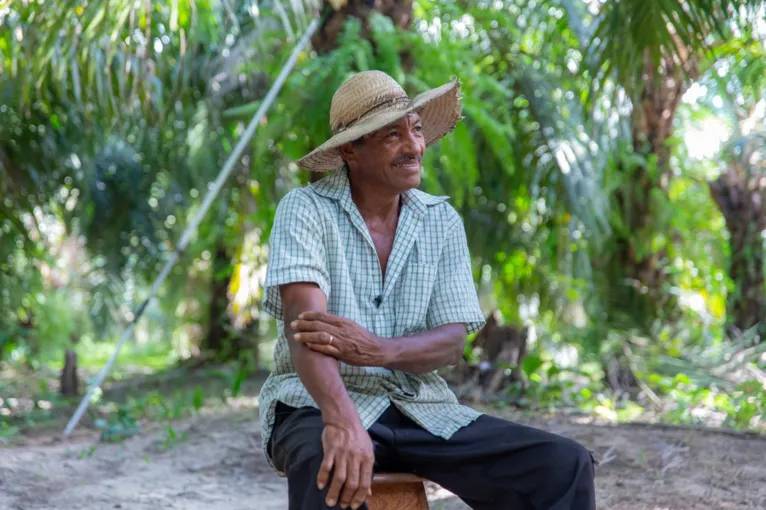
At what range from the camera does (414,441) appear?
7.80 feet

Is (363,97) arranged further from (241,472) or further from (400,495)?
(241,472)

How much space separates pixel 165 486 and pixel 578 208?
11.0 ft

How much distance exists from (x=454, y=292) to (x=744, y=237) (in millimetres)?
4887

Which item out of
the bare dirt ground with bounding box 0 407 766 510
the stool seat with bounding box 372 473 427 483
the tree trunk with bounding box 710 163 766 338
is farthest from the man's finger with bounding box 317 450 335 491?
the tree trunk with bounding box 710 163 766 338

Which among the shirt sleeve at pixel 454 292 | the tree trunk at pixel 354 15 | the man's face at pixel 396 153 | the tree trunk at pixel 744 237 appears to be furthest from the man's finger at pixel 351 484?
the tree trunk at pixel 744 237

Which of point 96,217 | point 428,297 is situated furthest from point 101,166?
point 428,297

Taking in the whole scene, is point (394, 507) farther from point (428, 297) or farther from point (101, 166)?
point (101, 166)

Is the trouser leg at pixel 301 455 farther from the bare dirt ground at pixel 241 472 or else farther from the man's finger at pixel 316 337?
the bare dirt ground at pixel 241 472

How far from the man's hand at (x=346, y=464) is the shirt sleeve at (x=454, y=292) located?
0.55m

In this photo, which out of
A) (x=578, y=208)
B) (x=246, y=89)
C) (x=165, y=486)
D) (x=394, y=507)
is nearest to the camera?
(x=394, y=507)

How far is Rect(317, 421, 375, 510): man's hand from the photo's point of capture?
6.85 ft

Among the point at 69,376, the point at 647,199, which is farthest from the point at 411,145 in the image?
the point at 69,376

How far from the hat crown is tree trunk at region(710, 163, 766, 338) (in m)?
4.75

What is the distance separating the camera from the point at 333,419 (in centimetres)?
216
